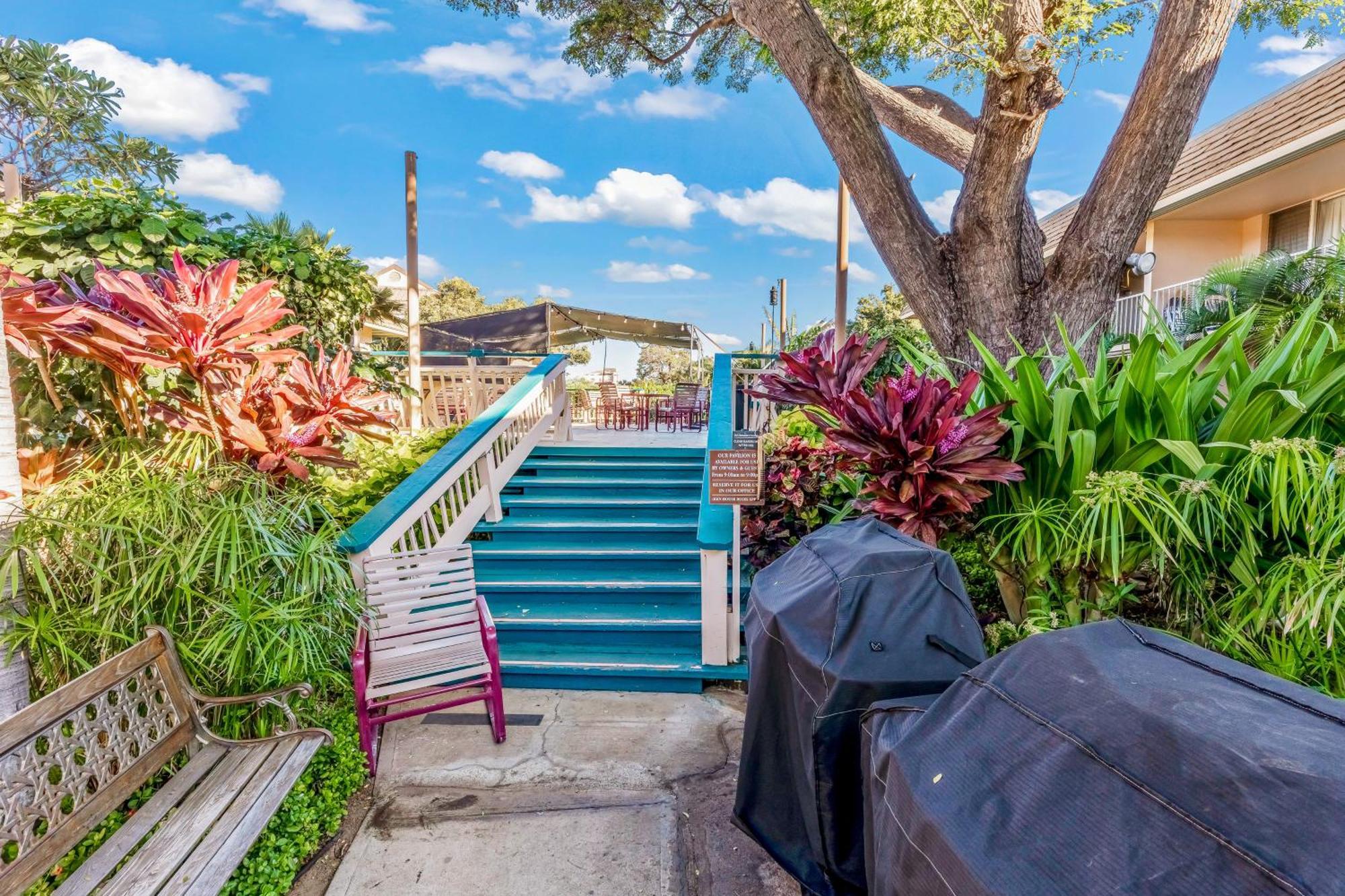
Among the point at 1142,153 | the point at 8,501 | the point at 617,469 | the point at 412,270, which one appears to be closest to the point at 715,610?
the point at 617,469

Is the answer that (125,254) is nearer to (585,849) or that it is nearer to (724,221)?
(585,849)

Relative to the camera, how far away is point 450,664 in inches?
121

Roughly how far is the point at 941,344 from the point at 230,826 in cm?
506

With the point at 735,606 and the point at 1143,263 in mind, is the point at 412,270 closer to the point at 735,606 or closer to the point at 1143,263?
the point at 735,606

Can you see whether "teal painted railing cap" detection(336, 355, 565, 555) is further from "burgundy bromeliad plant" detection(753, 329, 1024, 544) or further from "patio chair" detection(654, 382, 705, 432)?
"patio chair" detection(654, 382, 705, 432)

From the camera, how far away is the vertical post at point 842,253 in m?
7.78

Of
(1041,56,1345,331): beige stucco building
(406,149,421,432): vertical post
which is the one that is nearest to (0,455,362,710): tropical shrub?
(406,149,421,432): vertical post

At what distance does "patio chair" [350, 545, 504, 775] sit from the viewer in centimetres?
287

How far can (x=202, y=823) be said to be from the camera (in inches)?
76.6

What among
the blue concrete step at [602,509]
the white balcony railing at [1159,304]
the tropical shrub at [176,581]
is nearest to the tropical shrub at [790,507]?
the blue concrete step at [602,509]

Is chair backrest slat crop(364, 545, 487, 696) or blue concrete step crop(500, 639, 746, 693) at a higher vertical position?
chair backrest slat crop(364, 545, 487, 696)

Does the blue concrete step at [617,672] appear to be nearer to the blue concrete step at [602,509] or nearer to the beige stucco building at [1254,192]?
the blue concrete step at [602,509]

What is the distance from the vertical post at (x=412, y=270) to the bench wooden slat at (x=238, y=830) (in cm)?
480

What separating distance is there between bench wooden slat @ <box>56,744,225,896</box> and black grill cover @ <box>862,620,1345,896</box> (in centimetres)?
221
